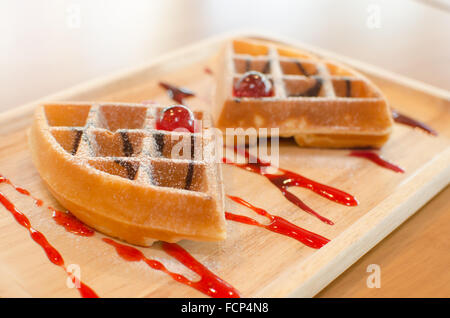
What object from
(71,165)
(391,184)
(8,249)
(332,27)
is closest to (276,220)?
(391,184)

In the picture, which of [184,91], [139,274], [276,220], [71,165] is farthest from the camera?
[184,91]

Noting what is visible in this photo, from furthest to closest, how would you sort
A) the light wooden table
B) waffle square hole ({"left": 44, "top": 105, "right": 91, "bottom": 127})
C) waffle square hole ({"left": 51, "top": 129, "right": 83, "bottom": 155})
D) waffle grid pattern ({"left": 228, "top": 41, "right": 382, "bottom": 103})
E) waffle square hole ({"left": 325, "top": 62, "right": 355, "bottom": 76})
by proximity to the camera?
1. the light wooden table
2. waffle square hole ({"left": 325, "top": 62, "right": 355, "bottom": 76})
3. waffle grid pattern ({"left": 228, "top": 41, "right": 382, "bottom": 103})
4. waffle square hole ({"left": 44, "top": 105, "right": 91, "bottom": 127})
5. waffle square hole ({"left": 51, "top": 129, "right": 83, "bottom": 155})

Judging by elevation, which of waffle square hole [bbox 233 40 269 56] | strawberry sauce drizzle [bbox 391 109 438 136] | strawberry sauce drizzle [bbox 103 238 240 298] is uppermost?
waffle square hole [bbox 233 40 269 56]

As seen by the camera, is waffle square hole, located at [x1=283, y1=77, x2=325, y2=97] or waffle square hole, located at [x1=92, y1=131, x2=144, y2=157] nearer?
waffle square hole, located at [x1=92, y1=131, x2=144, y2=157]

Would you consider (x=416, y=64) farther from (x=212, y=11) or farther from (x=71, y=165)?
(x=71, y=165)

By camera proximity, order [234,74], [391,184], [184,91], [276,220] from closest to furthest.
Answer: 1. [276,220]
2. [391,184]
3. [234,74]
4. [184,91]

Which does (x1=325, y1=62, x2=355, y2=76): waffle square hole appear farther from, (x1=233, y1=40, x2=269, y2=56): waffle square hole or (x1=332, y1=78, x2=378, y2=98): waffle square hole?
(x1=233, y1=40, x2=269, y2=56): waffle square hole

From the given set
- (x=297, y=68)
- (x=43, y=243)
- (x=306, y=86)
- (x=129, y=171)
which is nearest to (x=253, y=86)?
(x=306, y=86)

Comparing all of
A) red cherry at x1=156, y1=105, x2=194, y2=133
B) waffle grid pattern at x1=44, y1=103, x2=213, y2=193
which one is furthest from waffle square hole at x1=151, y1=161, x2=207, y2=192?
red cherry at x1=156, y1=105, x2=194, y2=133
